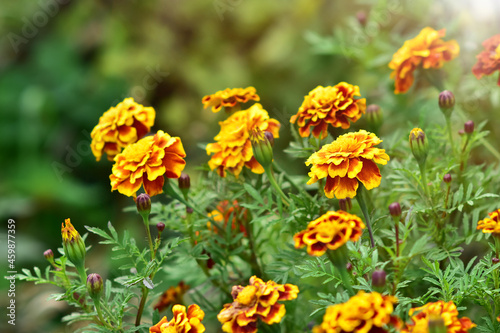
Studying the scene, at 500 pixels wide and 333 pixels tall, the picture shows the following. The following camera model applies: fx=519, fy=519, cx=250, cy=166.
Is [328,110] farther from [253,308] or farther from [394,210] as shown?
[253,308]

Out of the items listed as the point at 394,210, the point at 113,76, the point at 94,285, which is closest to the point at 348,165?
the point at 394,210

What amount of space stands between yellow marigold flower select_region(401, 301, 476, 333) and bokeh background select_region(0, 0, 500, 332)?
1.11m

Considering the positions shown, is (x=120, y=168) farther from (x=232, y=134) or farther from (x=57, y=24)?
(x=57, y=24)

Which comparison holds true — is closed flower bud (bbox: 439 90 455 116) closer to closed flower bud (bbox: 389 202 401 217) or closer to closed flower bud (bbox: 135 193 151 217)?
closed flower bud (bbox: 389 202 401 217)

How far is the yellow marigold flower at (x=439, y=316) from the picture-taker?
42 cm

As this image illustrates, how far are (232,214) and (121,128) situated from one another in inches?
7.6

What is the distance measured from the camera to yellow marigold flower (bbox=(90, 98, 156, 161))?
70cm

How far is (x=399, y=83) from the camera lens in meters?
0.74

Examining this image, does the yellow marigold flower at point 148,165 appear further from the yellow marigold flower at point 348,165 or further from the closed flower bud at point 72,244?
the yellow marigold flower at point 348,165

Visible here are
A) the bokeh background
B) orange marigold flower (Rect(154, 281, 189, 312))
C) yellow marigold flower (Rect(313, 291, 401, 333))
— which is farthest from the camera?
the bokeh background

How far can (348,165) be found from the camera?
521mm

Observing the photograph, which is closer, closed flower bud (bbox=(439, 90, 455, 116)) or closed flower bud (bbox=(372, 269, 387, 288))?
closed flower bud (bbox=(372, 269, 387, 288))

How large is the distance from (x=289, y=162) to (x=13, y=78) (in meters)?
1.32

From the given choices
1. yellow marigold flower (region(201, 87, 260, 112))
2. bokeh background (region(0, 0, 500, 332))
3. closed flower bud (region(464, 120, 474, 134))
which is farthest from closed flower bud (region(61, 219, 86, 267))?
bokeh background (region(0, 0, 500, 332))
